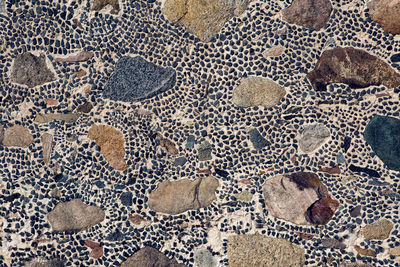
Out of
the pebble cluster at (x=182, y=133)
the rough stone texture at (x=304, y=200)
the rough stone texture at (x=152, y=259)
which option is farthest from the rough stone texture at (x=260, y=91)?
the rough stone texture at (x=152, y=259)

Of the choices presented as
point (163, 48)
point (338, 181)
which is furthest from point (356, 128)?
point (163, 48)

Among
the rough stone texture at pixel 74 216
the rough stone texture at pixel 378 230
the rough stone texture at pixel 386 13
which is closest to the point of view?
the rough stone texture at pixel 386 13

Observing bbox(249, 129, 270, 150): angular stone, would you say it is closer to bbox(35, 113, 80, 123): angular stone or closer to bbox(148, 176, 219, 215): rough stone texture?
bbox(148, 176, 219, 215): rough stone texture

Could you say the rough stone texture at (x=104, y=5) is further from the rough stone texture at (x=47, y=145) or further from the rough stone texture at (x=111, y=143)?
the rough stone texture at (x=47, y=145)

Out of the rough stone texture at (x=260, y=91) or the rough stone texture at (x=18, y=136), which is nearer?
the rough stone texture at (x=260, y=91)

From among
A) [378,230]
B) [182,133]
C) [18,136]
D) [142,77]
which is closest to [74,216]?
[18,136]

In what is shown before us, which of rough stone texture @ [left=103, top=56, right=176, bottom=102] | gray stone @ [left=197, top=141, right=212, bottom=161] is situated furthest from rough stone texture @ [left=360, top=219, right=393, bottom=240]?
rough stone texture @ [left=103, top=56, right=176, bottom=102]

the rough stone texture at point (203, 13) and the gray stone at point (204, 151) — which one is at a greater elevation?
the rough stone texture at point (203, 13)
